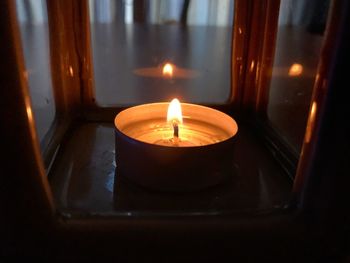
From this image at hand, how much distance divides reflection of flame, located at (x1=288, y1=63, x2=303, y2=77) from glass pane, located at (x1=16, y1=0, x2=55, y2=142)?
26 cm

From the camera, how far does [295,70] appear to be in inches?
17.3

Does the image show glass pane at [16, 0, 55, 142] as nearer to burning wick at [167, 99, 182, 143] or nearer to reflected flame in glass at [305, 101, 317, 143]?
burning wick at [167, 99, 182, 143]

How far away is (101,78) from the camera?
56cm

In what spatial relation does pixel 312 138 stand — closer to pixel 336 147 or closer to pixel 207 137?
pixel 336 147

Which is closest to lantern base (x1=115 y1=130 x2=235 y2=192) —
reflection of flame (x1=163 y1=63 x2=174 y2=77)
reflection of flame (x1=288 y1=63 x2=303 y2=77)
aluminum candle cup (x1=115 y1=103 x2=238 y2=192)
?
aluminum candle cup (x1=115 y1=103 x2=238 y2=192)

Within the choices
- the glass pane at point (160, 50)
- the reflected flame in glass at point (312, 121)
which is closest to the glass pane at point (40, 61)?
the glass pane at point (160, 50)

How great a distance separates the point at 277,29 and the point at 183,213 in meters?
0.26

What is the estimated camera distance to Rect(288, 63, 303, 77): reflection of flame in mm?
423

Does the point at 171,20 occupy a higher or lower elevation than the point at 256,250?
higher

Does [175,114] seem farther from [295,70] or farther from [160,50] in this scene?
[160,50]

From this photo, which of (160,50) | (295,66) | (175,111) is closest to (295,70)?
(295,66)

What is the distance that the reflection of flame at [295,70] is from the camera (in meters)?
0.42

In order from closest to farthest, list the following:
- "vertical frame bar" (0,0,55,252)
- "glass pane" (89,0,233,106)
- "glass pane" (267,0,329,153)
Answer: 1. "vertical frame bar" (0,0,55,252)
2. "glass pane" (267,0,329,153)
3. "glass pane" (89,0,233,106)

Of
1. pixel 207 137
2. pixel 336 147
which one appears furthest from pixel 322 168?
pixel 207 137
